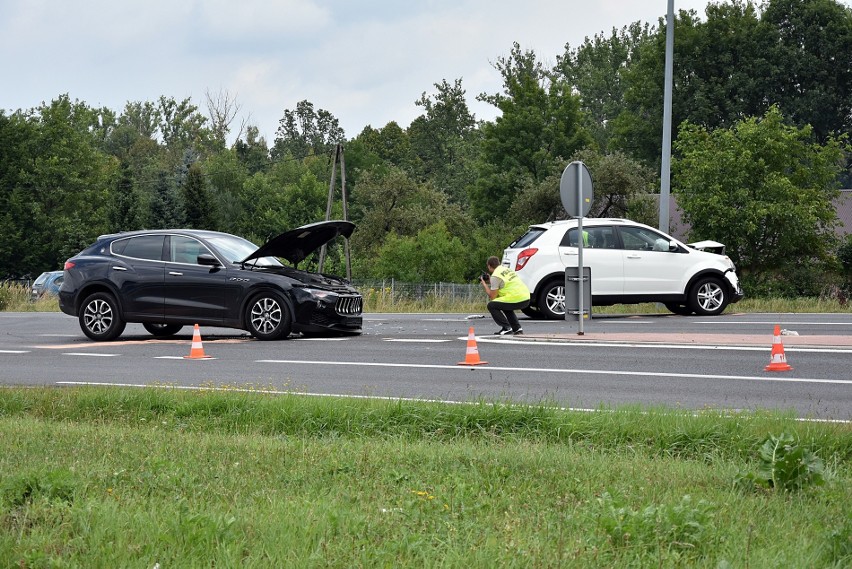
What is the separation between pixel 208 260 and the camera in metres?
16.4

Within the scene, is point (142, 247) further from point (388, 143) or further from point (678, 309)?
point (388, 143)

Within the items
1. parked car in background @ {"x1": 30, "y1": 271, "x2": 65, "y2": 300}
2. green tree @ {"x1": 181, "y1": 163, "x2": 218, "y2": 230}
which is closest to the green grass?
parked car in background @ {"x1": 30, "y1": 271, "x2": 65, "y2": 300}

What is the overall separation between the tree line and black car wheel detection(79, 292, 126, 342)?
1791 centimetres

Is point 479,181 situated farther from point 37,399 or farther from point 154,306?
point 37,399

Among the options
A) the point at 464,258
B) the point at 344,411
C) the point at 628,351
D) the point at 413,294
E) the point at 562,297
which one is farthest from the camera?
the point at 464,258

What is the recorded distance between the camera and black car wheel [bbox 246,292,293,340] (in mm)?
15945

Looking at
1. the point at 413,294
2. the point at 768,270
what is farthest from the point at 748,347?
the point at 413,294

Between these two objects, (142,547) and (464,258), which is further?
(464,258)

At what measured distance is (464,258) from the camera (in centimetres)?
3638

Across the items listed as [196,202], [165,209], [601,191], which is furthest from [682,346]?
[196,202]

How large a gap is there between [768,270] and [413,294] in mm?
10455

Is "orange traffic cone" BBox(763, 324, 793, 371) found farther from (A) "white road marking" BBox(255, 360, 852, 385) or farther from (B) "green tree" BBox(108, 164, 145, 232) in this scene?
(B) "green tree" BBox(108, 164, 145, 232)

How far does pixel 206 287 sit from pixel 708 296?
949 cm

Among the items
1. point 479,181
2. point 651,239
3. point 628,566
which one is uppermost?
point 479,181
